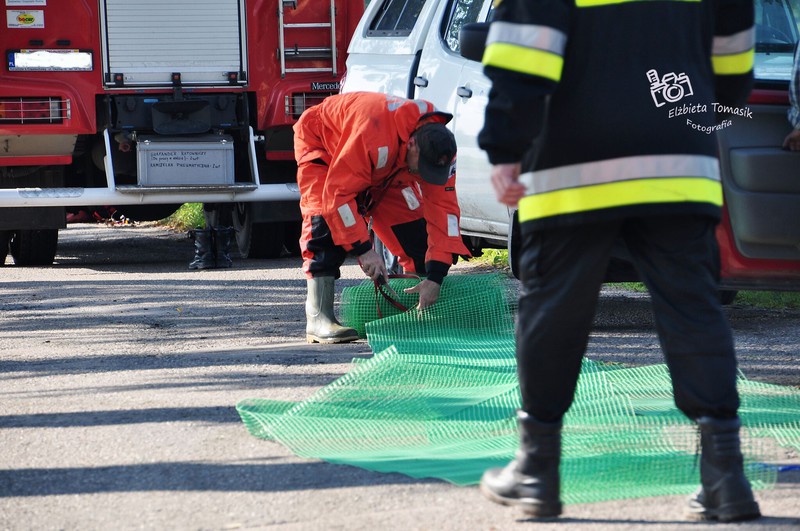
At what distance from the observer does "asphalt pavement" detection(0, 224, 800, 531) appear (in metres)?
3.25

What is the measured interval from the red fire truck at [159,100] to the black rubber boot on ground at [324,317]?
403cm

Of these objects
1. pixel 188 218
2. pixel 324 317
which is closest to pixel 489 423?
pixel 324 317

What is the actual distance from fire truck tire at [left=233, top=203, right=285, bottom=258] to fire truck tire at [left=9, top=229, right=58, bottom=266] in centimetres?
161

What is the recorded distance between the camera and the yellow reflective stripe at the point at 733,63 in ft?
10.7

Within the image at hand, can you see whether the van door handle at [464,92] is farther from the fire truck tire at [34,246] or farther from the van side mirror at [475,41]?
the fire truck tire at [34,246]

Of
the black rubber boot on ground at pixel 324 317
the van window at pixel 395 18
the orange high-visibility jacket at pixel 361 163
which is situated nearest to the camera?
the orange high-visibility jacket at pixel 361 163

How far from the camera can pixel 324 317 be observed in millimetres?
6203

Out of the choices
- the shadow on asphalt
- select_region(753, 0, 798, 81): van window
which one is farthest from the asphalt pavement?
select_region(753, 0, 798, 81): van window

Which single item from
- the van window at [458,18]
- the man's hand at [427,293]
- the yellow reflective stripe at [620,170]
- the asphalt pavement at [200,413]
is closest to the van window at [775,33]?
the asphalt pavement at [200,413]

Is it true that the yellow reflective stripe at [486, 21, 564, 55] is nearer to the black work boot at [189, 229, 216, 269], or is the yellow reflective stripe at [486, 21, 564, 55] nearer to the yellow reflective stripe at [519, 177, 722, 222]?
the yellow reflective stripe at [519, 177, 722, 222]

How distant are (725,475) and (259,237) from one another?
8.19 metres

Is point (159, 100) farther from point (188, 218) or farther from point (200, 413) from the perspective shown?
point (200, 413)

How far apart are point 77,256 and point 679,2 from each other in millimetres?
9785

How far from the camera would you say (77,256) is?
39.7ft
